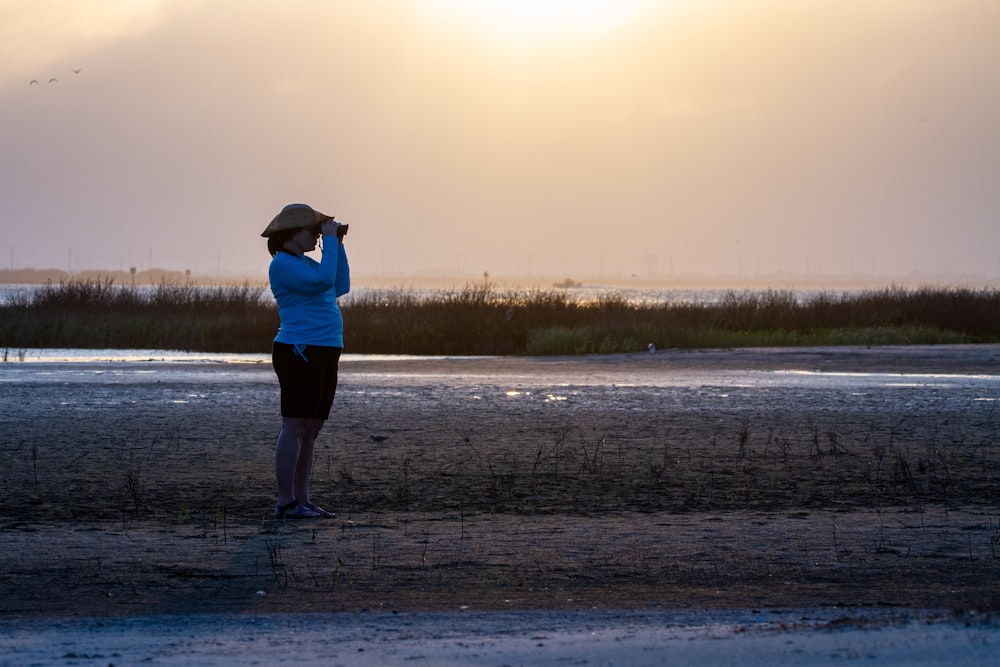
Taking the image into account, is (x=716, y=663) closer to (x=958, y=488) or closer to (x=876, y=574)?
(x=876, y=574)

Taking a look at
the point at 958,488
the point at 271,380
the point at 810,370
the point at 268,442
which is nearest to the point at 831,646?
the point at 958,488

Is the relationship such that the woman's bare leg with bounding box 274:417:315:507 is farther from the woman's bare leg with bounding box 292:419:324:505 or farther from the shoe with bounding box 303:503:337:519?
the shoe with bounding box 303:503:337:519

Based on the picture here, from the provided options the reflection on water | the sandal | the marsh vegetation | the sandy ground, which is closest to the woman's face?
the sandal

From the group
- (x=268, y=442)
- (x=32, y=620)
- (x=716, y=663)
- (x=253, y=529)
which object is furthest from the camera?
(x=268, y=442)

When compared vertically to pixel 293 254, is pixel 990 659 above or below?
below

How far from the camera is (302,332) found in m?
8.02

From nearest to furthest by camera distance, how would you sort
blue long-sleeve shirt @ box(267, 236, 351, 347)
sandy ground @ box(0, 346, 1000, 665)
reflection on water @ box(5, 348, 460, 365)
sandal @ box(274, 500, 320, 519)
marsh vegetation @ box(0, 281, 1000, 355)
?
sandy ground @ box(0, 346, 1000, 665), blue long-sleeve shirt @ box(267, 236, 351, 347), sandal @ box(274, 500, 320, 519), reflection on water @ box(5, 348, 460, 365), marsh vegetation @ box(0, 281, 1000, 355)

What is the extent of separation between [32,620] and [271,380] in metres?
15.8

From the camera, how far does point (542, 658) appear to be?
4922 mm

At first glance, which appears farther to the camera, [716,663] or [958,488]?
[958,488]

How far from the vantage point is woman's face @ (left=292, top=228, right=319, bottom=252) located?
27.0 feet

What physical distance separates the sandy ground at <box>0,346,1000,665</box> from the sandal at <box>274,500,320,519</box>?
Result: 0.11 m

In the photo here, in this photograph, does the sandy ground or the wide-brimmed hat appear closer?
the sandy ground

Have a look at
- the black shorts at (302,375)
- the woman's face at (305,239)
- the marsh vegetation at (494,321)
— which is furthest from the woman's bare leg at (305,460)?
the marsh vegetation at (494,321)
